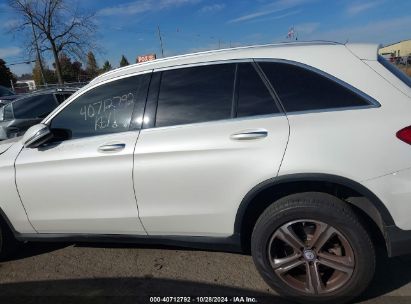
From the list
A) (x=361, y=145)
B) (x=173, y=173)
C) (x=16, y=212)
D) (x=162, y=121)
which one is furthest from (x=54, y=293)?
(x=361, y=145)

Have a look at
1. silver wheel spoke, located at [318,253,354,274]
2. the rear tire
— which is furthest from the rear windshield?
silver wheel spoke, located at [318,253,354,274]

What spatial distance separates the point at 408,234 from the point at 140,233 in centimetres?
194

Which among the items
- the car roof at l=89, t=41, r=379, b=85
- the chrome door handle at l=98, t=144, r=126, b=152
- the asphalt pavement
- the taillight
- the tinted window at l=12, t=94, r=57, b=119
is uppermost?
the car roof at l=89, t=41, r=379, b=85

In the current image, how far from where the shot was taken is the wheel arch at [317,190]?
241cm

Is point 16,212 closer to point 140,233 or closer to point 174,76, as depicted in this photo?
point 140,233

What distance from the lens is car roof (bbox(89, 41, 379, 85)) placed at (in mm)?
Answer: 2619

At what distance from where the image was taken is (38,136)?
314 cm

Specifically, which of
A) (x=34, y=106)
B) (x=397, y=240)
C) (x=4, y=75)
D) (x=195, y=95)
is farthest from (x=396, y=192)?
(x=4, y=75)

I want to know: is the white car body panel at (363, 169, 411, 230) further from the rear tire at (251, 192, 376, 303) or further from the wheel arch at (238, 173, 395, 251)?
the rear tire at (251, 192, 376, 303)

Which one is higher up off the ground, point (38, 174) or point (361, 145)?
point (361, 145)

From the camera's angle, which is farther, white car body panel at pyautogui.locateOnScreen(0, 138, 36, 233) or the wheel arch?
white car body panel at pyautogui.locateOnScreen(0, 138, 36, 233)

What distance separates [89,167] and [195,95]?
1009 mm

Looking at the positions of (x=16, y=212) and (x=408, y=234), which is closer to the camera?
(x=408, y=234)

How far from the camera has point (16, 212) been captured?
337 cm
